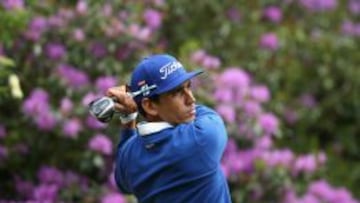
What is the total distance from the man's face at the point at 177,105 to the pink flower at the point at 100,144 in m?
2.13

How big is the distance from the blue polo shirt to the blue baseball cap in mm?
129

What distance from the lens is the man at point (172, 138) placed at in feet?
10.6

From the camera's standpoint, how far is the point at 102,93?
18.1ft

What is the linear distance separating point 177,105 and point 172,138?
0.37ft

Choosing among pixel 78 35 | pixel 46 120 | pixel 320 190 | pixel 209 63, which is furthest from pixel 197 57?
pixel 320 190

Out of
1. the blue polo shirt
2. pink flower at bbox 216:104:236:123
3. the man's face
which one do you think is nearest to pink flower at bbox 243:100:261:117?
pink flower at bbox 216:104:236:123

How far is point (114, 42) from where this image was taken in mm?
5730

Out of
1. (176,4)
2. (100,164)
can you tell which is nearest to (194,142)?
(100,164)

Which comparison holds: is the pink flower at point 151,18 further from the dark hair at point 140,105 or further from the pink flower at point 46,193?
the dark hair at point 140,105

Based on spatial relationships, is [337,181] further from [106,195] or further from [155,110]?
[155,110]

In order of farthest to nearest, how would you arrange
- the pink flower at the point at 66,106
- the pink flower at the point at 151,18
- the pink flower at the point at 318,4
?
1. the pink flower at the point at 318,4
2. the pink flower at the point at 151,18
3. the pink flower at the point at 66,106

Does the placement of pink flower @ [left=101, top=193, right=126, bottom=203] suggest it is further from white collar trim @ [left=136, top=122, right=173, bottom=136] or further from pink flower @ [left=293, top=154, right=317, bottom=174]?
white collar trim @ [left=136, top=122, right=173, bottom=136]

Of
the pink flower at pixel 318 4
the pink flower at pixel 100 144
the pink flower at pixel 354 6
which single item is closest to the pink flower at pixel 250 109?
the pink flower at pixel 100 144

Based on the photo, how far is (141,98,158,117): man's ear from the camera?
3.29m
